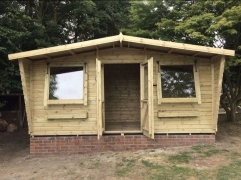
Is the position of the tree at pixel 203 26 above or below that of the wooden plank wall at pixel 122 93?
above

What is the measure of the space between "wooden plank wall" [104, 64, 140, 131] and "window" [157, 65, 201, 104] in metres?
2.71

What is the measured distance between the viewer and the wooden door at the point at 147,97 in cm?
582

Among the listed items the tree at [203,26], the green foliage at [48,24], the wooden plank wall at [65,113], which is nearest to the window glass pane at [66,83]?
the wooden plank wall at [65,113]

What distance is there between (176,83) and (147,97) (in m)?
0.96

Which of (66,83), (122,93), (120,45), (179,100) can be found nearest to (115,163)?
(179,100)

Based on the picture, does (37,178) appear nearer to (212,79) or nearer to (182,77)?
(182,77)

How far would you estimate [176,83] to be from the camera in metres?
6.58

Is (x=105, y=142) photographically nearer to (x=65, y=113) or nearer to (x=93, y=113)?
(x=93, y=113)

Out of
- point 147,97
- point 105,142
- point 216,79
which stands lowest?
point 105,142

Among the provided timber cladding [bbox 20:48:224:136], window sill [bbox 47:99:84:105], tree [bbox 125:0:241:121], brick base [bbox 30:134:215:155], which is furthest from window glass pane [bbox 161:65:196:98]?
window sill [bbox 47:99:84:105]

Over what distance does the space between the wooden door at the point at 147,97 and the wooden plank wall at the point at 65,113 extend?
1.30 metres

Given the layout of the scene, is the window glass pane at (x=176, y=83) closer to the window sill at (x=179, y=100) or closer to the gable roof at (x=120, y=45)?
the window sill at (x=179, y=100)

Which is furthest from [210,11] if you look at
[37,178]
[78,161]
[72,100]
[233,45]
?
[37,178]

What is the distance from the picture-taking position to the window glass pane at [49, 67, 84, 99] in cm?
655
